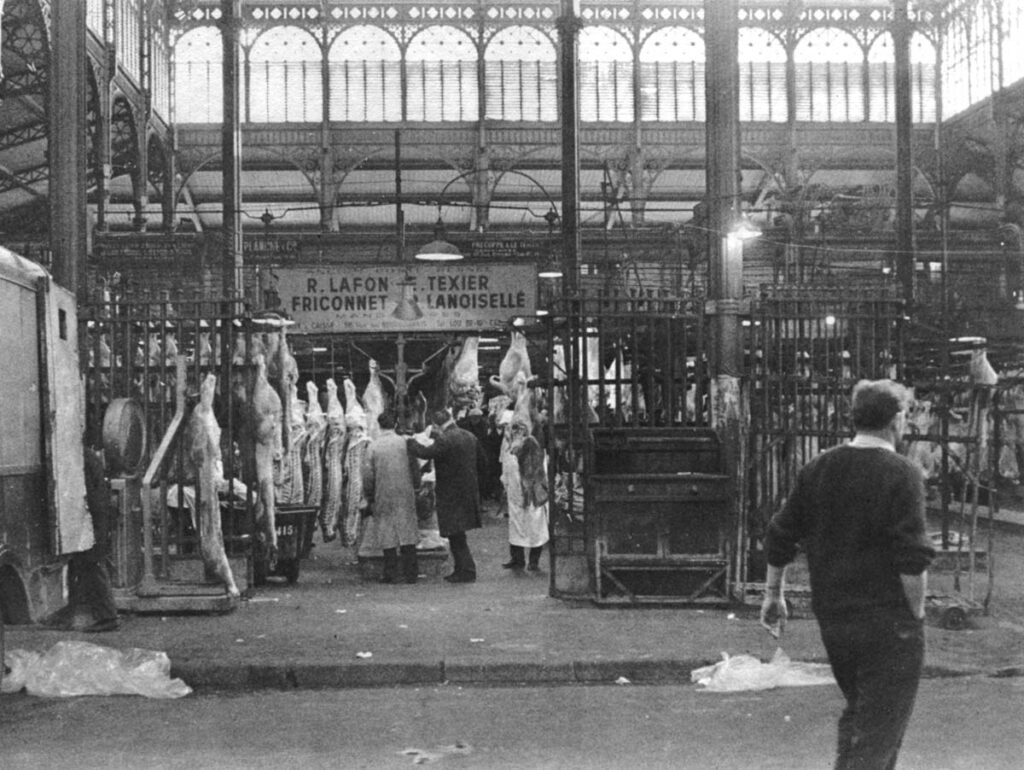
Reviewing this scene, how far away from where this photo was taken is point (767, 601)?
562 centimetres

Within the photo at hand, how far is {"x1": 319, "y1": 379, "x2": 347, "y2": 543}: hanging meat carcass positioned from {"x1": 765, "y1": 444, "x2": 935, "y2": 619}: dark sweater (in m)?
11.1

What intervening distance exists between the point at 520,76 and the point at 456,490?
25754mm

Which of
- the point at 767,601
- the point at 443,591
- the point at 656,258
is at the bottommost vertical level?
the point at 443,591

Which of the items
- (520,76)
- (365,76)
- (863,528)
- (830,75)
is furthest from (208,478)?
(830,75)

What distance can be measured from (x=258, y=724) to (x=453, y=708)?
1.23 m

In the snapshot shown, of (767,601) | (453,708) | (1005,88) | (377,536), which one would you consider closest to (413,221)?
(1005,88)

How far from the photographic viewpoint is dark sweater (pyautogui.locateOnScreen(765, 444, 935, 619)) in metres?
4.98

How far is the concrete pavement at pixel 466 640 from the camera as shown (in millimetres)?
9023

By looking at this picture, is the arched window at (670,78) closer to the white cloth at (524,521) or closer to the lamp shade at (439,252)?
the lamp shade at (439,252)

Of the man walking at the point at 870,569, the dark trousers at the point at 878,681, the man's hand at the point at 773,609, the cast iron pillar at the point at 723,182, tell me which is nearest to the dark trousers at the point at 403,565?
the cast iron pillar at the point at 723,182

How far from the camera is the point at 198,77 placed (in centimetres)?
3741

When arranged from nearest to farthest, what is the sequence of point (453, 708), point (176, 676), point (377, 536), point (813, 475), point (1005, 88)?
point (813, 475) → point (453, 708) → point (176, 676) → point (377, 536) → point (1005, 88)

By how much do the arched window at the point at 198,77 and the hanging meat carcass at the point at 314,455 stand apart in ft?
74.7

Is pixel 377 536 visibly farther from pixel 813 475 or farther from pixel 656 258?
pixel 656 258
